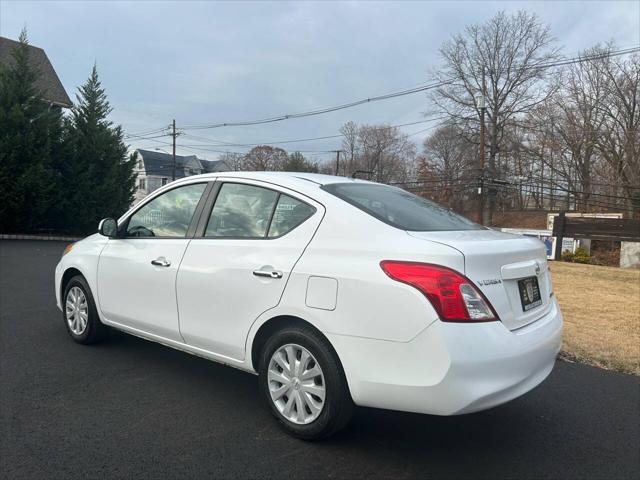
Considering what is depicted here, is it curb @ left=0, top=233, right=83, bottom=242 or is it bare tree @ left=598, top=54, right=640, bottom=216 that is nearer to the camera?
curb @ left=0, top=233, right=83, bottom=242

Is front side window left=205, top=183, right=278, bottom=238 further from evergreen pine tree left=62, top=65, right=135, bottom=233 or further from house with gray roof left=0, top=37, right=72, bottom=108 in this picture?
house with gray roof left=0, top=37, right=72, bottom=108

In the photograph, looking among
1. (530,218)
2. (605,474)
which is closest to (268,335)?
(605,474)

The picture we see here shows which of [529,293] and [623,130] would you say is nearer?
[529,293]

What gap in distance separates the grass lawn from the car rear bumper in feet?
9.46

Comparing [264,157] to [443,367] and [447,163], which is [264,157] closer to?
[447,163]

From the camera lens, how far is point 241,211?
3654mm

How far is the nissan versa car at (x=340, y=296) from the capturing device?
8.52 feet

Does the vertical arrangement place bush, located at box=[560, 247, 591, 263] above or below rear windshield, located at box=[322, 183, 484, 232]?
below

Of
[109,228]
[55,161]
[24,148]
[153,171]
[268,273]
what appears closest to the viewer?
[268,273]

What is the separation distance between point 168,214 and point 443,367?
8.66 ft

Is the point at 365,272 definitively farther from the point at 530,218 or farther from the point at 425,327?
the point at 530,218

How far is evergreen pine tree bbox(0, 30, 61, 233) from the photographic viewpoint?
16.8 m

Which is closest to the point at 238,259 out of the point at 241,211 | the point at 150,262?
the point at 241,211

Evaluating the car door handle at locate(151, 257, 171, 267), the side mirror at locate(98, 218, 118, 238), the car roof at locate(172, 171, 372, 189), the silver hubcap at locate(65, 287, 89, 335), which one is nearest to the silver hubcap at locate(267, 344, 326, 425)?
the car roof at locate(172, 171, 372, 189)
